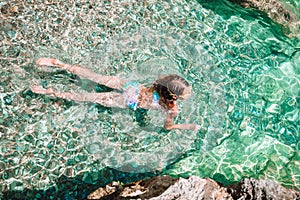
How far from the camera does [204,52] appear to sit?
679 centimetres

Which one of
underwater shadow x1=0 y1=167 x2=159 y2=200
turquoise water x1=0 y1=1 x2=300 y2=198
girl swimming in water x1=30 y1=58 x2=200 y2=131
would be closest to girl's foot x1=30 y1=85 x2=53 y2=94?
girl swimming in water x1=30 y1=58 x2=200 y2=131

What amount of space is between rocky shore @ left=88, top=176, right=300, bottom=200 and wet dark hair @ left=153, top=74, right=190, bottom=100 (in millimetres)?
1169

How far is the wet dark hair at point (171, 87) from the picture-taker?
16.2ft

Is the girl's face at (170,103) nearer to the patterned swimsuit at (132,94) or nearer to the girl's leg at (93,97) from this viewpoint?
the patterned swimsuit at (132,94)

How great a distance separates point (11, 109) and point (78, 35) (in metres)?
1.85

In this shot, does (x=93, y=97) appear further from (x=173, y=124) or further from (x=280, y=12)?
(x=280, y=12)

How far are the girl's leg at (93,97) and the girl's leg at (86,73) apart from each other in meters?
0.23

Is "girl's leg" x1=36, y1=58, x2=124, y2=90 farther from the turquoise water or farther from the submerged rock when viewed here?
the submerged rock

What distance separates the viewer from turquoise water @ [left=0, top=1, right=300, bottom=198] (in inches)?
219

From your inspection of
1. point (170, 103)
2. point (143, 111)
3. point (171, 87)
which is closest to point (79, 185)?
point (143, 111)

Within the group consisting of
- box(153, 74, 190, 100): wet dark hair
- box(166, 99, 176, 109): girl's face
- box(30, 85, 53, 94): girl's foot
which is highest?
box(153, 74, 190, 100): wet dark hair

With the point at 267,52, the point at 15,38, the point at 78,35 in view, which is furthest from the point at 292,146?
the point at 15,38

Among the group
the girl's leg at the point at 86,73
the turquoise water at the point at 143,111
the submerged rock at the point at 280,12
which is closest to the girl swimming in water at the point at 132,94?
the girl's leg at the point at 86,73

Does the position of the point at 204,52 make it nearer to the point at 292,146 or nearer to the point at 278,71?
the point at 278,71
